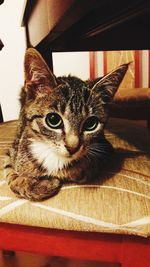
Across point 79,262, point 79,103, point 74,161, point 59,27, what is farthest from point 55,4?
point 79,262

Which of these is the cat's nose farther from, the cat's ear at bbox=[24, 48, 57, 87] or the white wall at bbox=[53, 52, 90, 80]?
the white wall at bbox=[53, 52, 90, 80]

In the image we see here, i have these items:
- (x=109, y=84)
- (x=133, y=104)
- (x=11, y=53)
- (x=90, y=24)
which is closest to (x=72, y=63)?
(x=11, y=53)

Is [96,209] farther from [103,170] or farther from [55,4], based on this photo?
[55,4]

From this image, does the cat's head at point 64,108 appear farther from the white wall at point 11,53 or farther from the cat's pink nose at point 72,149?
the white wall at point 11,53

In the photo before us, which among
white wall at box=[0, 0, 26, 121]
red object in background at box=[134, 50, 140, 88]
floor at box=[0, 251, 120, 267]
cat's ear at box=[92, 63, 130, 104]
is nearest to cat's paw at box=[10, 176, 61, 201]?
cat's ear at box=[92, 63, 130, 104]

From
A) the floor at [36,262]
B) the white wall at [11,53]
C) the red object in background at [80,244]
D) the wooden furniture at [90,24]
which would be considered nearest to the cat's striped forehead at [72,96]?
the wooden furniture at [90,24]
